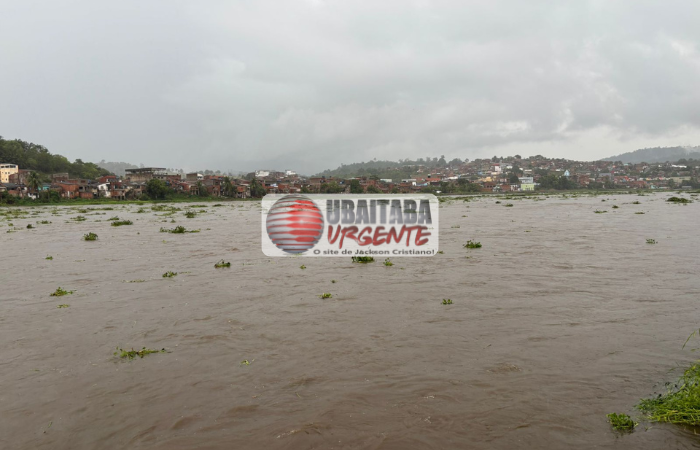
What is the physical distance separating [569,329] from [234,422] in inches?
215

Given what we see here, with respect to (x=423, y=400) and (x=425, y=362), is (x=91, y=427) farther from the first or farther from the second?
(x=425, y=362)

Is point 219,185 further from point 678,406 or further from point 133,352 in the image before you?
point 678,406

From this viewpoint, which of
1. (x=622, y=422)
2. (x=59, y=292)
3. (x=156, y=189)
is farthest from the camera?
(x=156, y=189)

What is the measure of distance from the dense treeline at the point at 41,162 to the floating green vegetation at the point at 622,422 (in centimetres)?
12530

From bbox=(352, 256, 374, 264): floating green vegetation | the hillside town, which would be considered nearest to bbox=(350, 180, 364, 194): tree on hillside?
the hillside town

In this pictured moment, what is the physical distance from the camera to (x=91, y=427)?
4457 millimetres

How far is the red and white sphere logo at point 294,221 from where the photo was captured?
11.5 metres

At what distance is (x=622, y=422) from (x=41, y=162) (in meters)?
140

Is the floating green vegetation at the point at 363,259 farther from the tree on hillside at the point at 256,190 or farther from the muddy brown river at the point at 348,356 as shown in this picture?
the tree on hillside at the point at 256,190

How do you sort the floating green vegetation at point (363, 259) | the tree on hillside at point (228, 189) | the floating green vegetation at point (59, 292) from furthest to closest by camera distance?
1. the tree on hillside at point (228, 189)
2. the floating green vegetation at point (363, 259)
3. the floating green vegetation at point (59, 292)


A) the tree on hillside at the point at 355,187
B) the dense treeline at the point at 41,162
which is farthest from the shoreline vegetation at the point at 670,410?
the dense treeline at the point at 41,162

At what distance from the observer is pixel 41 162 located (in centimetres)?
11362

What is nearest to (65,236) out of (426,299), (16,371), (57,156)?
(16,371)

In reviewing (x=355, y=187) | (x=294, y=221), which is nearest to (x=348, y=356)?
(x=294, y=221)
